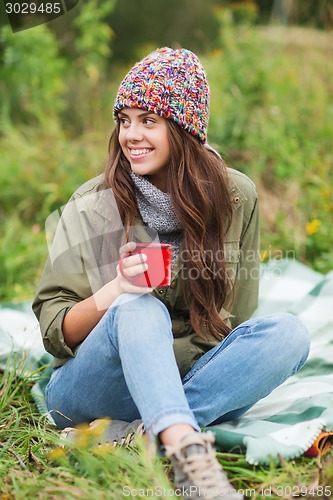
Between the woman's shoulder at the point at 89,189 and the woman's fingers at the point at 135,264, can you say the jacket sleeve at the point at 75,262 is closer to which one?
the woman's shoulder at the point at 89,189

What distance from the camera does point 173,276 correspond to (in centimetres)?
233

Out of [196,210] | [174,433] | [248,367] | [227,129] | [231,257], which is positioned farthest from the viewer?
[227,129]

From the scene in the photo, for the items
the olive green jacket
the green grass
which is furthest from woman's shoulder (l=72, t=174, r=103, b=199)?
the green grass

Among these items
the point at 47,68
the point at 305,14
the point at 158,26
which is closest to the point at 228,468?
the point at 47,68

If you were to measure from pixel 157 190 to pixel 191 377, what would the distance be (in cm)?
66

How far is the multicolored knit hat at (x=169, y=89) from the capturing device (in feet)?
7.56

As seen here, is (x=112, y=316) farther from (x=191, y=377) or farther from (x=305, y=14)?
(x=305, y=14)

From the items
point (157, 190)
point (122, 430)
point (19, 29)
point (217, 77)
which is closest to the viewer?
point (122, 430)

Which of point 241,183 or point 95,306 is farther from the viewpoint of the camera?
point 241,183

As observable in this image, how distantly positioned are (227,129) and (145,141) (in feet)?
9.04

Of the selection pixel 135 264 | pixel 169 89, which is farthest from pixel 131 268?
pixel 169 89

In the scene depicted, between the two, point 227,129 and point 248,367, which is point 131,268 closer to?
point 248,367

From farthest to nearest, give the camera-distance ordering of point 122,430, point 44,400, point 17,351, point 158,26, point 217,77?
1. point 158,26
2. point 217,77
3. point 17,351
4. point 44,400
5. point 122,430

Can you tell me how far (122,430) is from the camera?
A: 7.26ft
